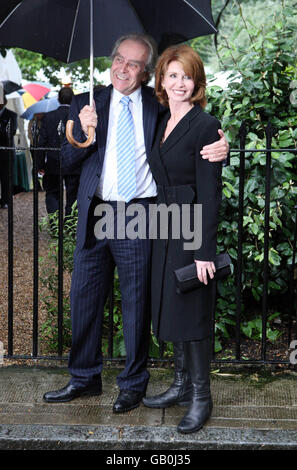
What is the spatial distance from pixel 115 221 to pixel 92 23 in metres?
1.09

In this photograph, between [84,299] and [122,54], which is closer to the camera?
[122,54]

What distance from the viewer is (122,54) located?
147 inches

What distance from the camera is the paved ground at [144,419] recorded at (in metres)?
3.64

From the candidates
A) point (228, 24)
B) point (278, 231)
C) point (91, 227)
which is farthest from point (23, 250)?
point (228, 24)

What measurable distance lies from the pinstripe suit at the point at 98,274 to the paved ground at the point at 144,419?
0.22 metres

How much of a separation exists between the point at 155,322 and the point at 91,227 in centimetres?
64

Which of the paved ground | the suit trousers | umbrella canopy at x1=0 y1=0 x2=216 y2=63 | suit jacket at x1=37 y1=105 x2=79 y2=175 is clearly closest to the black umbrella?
umbrella canopy at x1=0 y1=0 x2=216 y2=63

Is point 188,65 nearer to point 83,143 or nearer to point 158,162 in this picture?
point 158,162

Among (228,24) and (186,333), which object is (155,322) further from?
(228,24)

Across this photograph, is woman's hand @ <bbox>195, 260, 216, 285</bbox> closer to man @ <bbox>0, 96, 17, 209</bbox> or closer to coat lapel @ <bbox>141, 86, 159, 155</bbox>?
coat lapel @ <bbox>141, 86, 159, 155</bbox>

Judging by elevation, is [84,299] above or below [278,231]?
below

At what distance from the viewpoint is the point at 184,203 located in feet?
12.0

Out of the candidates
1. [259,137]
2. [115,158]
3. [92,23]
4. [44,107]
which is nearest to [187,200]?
[115,158]

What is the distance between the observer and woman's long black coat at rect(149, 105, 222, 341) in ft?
11.7
